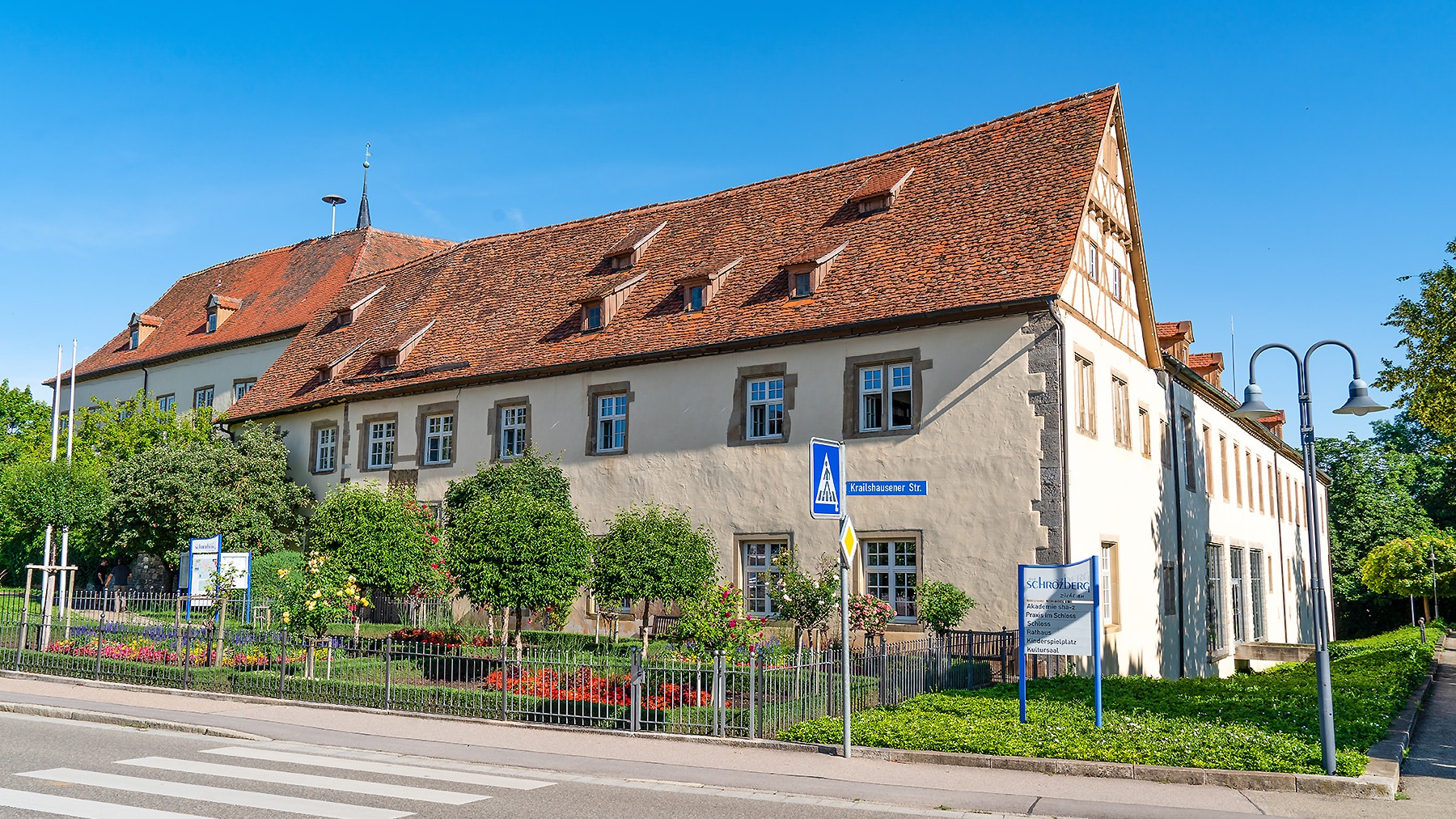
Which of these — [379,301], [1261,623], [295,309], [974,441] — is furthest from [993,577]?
[295,309]

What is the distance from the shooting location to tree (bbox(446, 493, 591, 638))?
1997 centimetres

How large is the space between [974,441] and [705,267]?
26.0ft

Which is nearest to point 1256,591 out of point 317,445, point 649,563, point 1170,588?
point 1170,588

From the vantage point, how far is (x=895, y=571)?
21.0 meters

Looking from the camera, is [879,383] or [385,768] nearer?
[385,768]

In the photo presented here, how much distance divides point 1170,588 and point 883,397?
9.12m

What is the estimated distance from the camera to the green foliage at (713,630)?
50.0ft

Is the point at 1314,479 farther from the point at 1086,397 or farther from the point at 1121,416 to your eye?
the point at 1121,416

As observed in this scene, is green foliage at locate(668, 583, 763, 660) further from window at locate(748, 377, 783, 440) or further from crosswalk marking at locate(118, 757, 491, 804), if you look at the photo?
window at locate(748, 377, 783, 440)

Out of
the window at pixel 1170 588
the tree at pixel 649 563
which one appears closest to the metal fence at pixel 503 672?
the tree at pixel 649 563

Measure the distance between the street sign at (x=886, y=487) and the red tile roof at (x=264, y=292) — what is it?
23858 millimetres

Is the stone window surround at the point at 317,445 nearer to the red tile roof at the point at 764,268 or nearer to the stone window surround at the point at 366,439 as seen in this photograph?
the red tile roof at the point at 764,268

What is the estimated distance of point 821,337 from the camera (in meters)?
22.0

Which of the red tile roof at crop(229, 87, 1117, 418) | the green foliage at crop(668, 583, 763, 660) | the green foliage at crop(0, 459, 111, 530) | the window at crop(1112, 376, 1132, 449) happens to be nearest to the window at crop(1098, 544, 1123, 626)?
the window at crop(1112, 376, 1132, 449)
